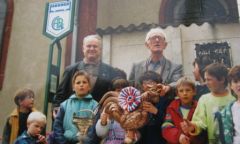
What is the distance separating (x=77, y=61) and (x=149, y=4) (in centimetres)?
102

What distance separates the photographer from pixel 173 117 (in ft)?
8.98

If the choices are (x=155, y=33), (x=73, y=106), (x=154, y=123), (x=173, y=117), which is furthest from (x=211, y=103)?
(x=73, y=106)

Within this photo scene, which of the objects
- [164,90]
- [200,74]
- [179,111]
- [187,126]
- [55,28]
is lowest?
[187,126]

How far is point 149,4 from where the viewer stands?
150 inches

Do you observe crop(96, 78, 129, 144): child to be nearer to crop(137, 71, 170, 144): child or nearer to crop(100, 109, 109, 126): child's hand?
crop(100, 109, 109, 126): child's hand

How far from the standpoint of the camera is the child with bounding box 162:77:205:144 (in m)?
2.69

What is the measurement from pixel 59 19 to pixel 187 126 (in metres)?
1.77

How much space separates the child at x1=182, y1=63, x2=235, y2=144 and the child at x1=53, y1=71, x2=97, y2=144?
86 centimetres

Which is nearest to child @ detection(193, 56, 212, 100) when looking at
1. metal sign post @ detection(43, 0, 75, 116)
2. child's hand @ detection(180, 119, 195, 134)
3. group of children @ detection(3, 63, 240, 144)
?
group of children @ detection(3, 63, 240, 144)

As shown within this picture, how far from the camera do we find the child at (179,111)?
106 inches

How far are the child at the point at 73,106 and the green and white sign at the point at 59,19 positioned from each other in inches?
26.7

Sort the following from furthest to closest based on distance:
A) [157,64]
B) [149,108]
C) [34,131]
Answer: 1. [34,131]
2. [157,64]
3. [149,108]

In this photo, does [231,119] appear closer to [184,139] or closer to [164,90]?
[184,139]

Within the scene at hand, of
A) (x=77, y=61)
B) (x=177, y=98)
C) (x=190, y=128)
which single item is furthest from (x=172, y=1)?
(x=190, y=128)
